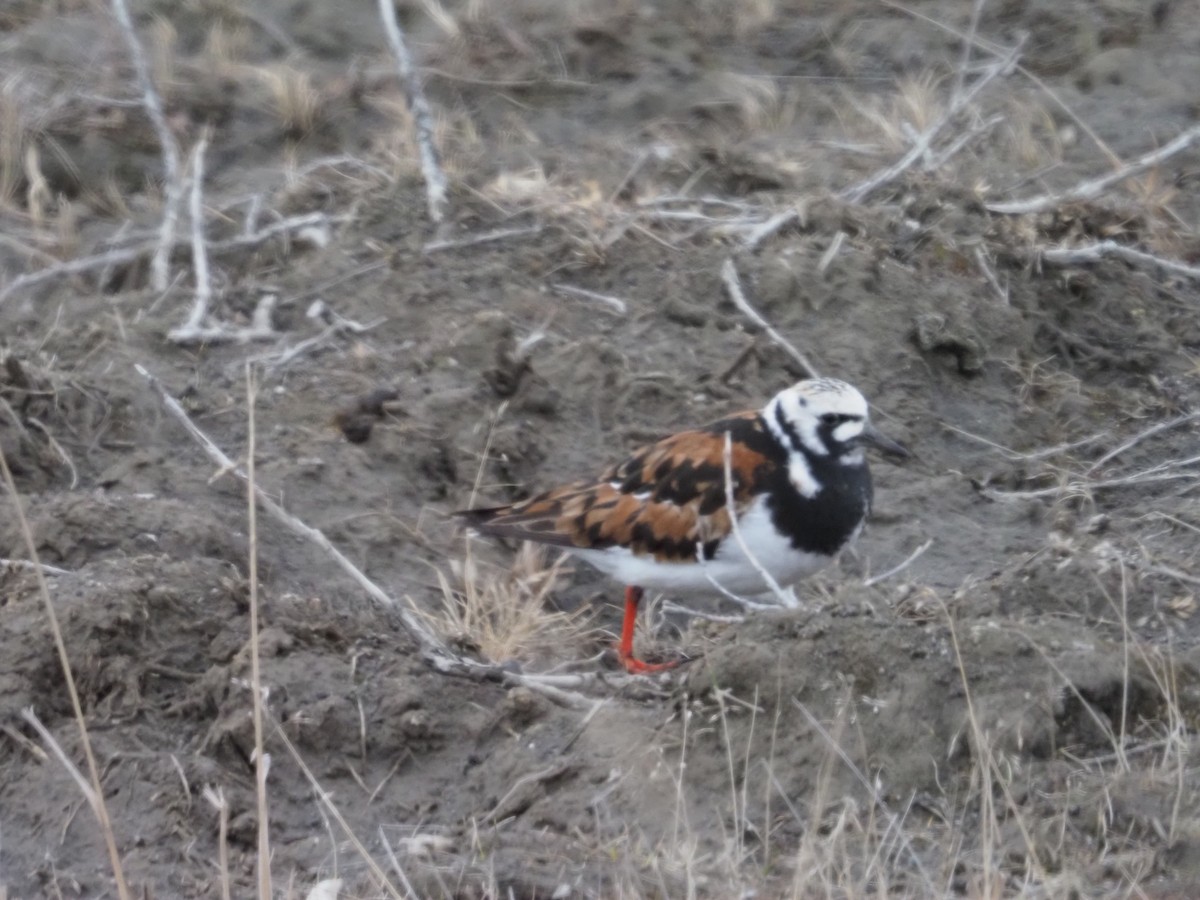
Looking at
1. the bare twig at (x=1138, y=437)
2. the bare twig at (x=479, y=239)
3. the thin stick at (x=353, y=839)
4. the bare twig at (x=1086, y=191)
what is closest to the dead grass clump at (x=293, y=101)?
the bare twig at (x=479, y=239)

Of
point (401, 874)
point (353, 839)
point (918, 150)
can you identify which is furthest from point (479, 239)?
point (353, 839)

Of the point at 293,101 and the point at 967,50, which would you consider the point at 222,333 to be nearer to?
the point at 293,101

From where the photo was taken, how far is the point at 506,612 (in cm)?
490

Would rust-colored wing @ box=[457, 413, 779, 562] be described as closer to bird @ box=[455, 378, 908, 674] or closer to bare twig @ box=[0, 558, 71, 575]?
bird @ box=[455, 378, 908, 674]

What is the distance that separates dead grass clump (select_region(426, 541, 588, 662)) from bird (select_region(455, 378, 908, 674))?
0.54 ft

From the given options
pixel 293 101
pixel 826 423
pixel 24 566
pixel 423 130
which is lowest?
pixel 293 101

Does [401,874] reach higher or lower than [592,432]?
higher

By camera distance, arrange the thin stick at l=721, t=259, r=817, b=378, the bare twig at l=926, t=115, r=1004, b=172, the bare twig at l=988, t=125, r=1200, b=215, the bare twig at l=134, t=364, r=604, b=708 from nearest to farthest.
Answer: the bare twig at l=134, t=364, r=604, b=708, the thin stick at l=721, t=259, r=817, b=378, the bare twig at l=988, t=125, r=1200, b=215, the bare twig at l=926, t=115, r=1004, b=172

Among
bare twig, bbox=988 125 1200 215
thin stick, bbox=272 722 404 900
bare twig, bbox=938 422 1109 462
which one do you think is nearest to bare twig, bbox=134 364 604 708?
thin stick, bbox=272 722 404 900

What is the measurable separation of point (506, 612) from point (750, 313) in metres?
1.95

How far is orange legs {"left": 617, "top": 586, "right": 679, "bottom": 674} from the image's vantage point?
4730 mm

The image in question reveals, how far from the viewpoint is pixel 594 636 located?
17.4 ft

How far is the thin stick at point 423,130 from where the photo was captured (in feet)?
22.8

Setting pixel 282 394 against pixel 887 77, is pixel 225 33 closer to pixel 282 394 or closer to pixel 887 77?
pixel 887 77
